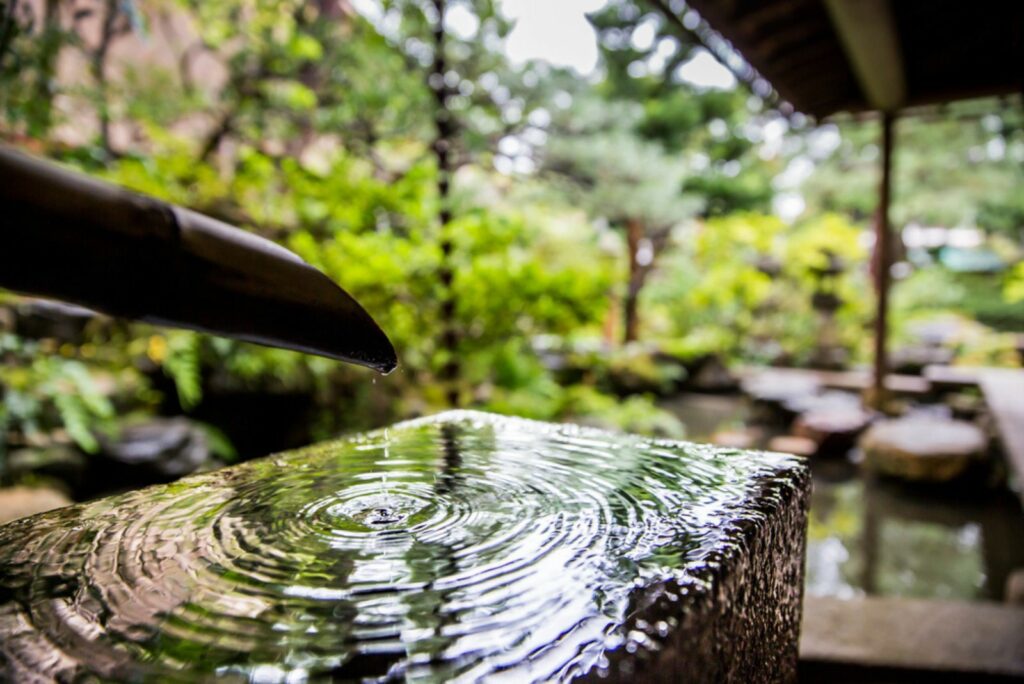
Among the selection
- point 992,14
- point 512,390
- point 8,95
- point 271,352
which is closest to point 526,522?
point 8,95

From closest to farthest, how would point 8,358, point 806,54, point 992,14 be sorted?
point 8,358
point 992,14
point 806,54

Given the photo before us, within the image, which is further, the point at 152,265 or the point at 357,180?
the point at 357,180

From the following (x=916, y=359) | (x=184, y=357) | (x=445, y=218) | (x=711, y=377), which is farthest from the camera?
(x=916, y=359)

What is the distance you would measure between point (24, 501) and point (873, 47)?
562cm

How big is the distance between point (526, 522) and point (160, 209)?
2.46 ft

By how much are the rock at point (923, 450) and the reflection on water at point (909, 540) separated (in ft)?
0.47

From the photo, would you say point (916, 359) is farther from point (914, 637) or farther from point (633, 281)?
Result: point (914, 637)

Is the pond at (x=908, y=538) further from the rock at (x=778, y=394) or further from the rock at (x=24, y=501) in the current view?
the rock at (x=24, y=501)

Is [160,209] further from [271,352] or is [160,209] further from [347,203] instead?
[271,352]

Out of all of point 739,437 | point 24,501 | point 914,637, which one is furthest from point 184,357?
point 739,437

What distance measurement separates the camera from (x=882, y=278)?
771 centimetres

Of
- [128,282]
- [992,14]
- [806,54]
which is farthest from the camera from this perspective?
[806,54]

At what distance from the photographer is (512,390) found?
4371 mm

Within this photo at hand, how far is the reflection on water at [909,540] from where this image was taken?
386 centimetres
